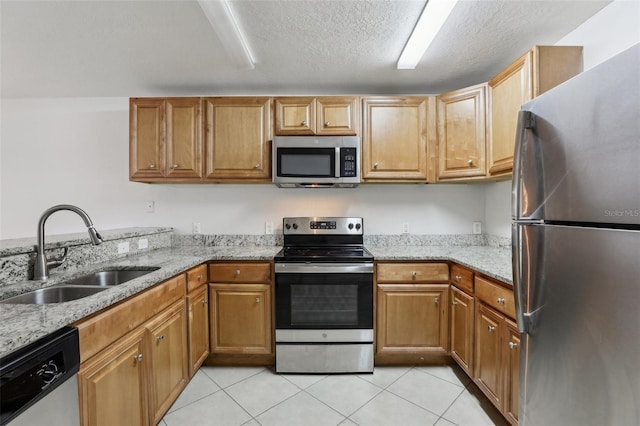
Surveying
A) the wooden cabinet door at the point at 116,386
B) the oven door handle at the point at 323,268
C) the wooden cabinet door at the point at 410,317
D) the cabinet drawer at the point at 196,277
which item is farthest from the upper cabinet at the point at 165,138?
the wooden cabinet door at the point at 410,317

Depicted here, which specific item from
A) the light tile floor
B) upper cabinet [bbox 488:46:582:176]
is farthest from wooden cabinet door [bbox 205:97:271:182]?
upper cabinet [bbox 488:46:582:176]

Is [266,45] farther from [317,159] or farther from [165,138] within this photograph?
[165,138]

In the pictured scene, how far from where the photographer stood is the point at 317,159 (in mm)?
2297

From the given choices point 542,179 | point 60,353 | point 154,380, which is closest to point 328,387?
point 154,380

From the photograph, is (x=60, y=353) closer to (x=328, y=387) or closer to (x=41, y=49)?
(x=328, y=387)

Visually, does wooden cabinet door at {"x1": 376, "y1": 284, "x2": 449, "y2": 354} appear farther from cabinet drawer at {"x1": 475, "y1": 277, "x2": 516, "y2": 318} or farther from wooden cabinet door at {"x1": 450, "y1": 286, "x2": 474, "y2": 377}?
cabinet drawer at {"x1": 475, "y1": 277, "x2": 516, "y2": 318}

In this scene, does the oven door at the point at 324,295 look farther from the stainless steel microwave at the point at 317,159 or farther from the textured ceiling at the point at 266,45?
the textured ceiling at the point at 266,45

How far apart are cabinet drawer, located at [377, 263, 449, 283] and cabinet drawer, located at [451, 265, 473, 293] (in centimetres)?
7

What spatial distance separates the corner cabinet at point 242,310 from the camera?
6.95 feet

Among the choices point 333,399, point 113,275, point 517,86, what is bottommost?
point 333,399

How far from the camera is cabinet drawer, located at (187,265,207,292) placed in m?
1.86

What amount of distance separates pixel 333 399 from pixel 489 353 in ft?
3.40

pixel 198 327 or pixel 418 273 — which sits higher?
pixel 418 273

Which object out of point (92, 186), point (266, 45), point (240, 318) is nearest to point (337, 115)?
point (266, 45)
